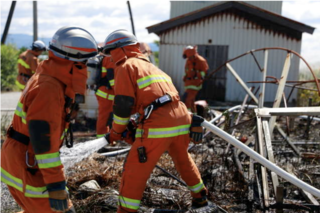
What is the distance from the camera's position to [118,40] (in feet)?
11.7

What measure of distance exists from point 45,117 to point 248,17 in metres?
11.6

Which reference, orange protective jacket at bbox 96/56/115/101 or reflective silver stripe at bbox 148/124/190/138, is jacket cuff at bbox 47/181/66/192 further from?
orange protective jacket at bbox 96/56/115/101

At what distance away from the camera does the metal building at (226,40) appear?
12.6 meters

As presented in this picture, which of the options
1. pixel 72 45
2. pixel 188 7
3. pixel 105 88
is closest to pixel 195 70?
pixel 105 88

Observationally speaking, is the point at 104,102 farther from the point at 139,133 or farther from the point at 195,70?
the point at 195,70

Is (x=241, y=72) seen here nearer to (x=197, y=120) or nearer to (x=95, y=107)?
(x=95, y=107)

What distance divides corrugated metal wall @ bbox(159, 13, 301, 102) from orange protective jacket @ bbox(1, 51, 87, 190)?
423 inches

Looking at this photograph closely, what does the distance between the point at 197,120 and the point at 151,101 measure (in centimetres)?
54

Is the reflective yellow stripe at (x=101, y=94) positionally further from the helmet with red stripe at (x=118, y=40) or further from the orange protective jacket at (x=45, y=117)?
the orange protective jacket at (x=45, y=117)

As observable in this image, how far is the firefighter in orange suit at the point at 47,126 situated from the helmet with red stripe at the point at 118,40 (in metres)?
0.89

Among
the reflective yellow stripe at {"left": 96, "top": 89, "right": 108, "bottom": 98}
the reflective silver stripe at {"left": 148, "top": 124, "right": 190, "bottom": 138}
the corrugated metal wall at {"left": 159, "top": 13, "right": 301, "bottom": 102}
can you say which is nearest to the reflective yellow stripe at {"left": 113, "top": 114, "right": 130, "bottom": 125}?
the reflective silver stripe at {"left": 148, "top": 124, "right": 190, "bottom": 138}

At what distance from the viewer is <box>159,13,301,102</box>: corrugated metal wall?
41.6ft

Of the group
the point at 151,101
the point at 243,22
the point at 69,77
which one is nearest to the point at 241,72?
the point at 243,22

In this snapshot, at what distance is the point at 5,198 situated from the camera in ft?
13.1
